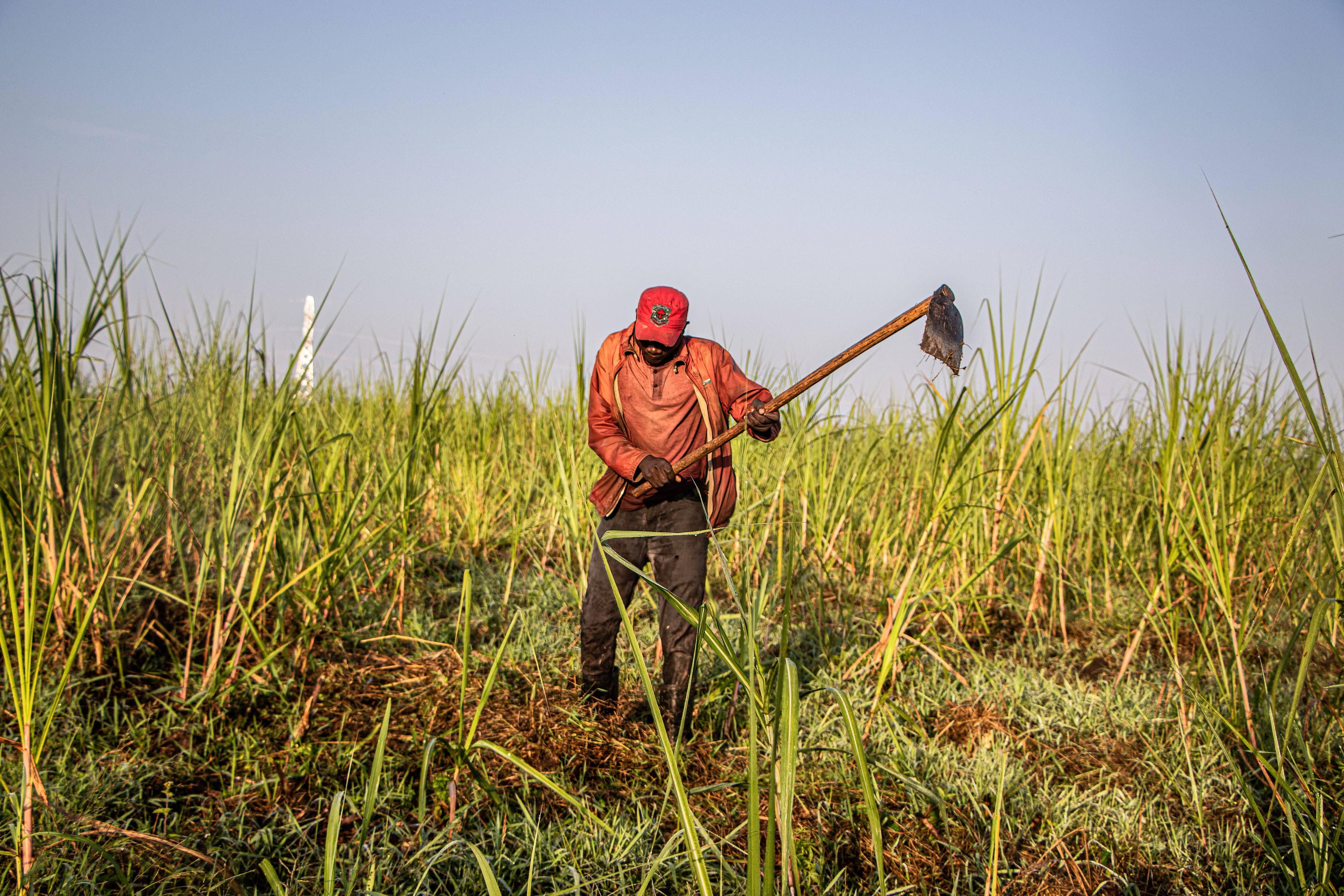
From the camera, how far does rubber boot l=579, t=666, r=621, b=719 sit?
10.00 ft

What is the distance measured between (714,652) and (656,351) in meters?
1.06

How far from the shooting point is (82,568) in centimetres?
264

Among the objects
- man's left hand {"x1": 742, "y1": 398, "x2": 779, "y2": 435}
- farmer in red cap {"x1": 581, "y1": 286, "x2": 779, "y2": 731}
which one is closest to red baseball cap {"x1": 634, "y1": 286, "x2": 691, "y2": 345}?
farmer in red cap {"x1": 581, "y1": 286, "x2": 779, "y2": 731}

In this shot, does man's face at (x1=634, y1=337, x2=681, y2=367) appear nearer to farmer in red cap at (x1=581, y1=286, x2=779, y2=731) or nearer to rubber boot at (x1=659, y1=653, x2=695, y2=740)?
farmer in red cap at (x1=581, y1=286, x2=779, y2=731)

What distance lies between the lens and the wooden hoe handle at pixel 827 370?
1.86 m

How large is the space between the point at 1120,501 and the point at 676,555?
3.06 m

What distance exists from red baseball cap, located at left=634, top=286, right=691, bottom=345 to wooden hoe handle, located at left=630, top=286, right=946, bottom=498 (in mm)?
499

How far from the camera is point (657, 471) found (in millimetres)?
2709

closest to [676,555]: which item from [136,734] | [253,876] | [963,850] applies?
[963,850]

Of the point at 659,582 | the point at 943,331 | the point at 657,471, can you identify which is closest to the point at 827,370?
the point at 943,331

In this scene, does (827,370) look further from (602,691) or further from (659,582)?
(602,691)

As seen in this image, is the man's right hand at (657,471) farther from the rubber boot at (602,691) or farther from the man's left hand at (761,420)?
the rubber boot at (602,691)

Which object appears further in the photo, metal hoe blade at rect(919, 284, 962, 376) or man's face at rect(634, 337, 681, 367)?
man's face at rect(634, 337, 681, 367)

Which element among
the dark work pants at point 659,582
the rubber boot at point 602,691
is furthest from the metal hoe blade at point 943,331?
the rubber boot at point 602,691
